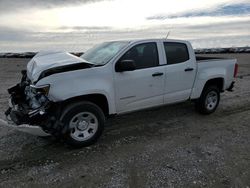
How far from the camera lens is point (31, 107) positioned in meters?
5.67

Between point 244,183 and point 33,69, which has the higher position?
point 33,69

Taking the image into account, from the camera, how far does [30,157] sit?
210 inches

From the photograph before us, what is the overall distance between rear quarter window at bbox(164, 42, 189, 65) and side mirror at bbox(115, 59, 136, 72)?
1227mm

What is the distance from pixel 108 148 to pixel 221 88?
3822mm

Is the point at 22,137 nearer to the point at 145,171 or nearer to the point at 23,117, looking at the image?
the point at 23,117

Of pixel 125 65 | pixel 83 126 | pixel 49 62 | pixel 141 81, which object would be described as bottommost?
pixel 83 126

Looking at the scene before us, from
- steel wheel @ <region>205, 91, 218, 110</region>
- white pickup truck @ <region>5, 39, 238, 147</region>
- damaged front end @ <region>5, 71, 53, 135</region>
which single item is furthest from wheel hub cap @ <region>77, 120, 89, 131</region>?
steel wheel @ <region>205, 91, 218, 110</region>

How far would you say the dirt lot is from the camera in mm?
4555

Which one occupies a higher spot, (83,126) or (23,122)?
(23,122)

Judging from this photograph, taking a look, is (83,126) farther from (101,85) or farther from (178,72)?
(178,72)

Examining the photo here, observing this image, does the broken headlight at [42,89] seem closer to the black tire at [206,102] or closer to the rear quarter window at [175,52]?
the rear quarter window at [175,52]

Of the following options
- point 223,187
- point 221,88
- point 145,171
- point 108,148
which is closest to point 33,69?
point 108,148

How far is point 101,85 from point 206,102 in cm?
322

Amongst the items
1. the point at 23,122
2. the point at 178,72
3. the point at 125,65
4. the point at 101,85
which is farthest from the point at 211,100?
the point at 23,122
